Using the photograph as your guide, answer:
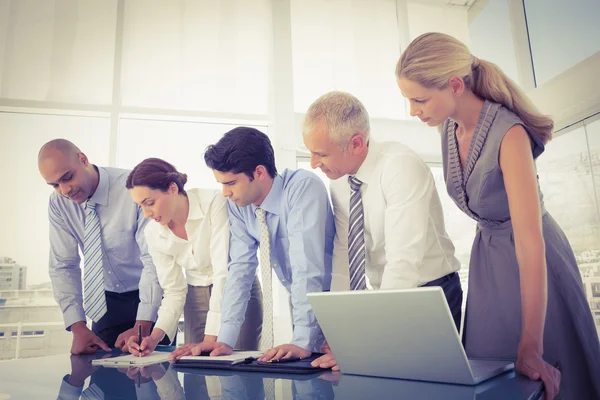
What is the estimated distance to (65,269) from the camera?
2.18 m

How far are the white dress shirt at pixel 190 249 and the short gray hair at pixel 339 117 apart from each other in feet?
1.99

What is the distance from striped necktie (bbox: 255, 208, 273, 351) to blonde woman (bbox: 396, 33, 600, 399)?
638mm

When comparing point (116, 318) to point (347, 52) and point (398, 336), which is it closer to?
point (398, 336)

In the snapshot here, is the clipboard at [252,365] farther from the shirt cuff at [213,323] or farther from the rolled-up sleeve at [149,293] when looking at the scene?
the rolled-up sleeve at [149,293]

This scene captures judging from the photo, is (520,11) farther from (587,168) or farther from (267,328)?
(267,328)

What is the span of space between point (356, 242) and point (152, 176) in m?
0.99

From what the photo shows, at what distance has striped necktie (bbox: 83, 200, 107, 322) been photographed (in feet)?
6.97

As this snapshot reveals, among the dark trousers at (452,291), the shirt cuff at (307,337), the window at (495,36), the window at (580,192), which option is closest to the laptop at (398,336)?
the shirt cuff at (307,337)

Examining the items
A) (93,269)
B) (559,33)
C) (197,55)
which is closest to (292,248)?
(93,269)

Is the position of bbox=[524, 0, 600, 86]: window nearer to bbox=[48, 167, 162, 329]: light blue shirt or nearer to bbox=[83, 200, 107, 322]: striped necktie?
bbox=[48, 167, 162, 329]: light blue shirt

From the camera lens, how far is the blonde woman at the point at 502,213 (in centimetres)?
104

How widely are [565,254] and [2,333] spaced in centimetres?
432

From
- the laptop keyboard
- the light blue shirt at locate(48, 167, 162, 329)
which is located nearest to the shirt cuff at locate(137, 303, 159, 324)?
the light blue shirt at locate(48, 167, 162, 329)

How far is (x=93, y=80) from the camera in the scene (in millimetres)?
4586
